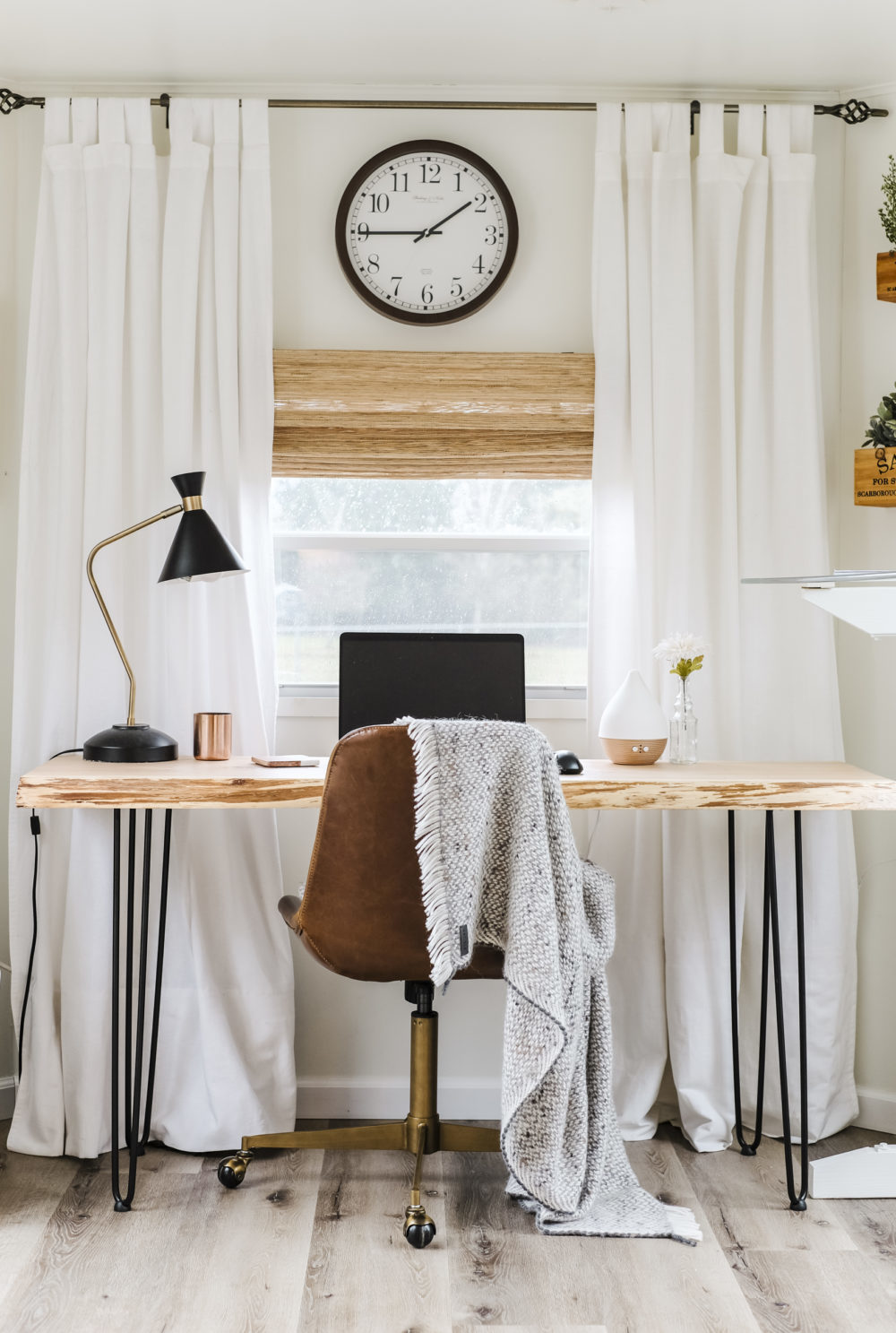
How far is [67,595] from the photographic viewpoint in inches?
99.1

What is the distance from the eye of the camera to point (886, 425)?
2.48m

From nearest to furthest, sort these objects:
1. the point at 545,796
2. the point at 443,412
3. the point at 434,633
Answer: the point at 545,796, the point at 434,633, the point at 443,412

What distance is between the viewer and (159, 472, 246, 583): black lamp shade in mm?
2299

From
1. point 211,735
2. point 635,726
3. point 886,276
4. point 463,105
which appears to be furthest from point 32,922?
point 886,276

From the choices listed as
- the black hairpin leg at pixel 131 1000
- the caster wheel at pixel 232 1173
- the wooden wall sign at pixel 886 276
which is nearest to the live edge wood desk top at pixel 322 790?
the black hairpin leg at pixel 131 1000

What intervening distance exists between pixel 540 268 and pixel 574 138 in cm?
32

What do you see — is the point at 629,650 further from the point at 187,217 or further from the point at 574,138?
the point at 187,217

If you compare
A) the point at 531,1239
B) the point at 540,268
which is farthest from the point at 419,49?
the point at 531,1239

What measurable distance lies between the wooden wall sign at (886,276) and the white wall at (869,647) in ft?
0.38

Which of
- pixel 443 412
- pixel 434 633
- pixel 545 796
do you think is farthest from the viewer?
pixel 443 412

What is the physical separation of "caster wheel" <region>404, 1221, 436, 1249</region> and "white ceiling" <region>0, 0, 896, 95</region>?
2410 millimetres

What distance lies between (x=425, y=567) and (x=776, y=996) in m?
1.28

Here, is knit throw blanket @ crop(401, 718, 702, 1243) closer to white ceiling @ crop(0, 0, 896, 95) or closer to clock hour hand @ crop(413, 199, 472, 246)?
clock hour hand @ crop(413, 199, 472, 246)

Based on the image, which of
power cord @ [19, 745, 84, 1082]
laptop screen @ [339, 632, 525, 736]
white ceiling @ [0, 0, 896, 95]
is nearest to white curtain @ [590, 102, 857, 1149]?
white ceiling @ [0, 0, 896, 95]
